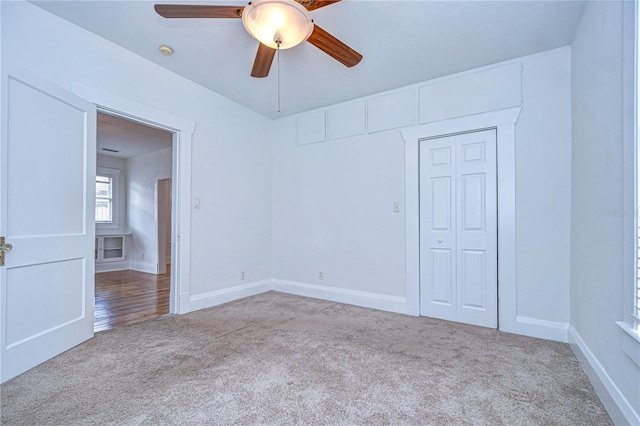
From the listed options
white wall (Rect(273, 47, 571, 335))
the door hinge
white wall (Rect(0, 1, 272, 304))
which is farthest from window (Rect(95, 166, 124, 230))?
the door hinge

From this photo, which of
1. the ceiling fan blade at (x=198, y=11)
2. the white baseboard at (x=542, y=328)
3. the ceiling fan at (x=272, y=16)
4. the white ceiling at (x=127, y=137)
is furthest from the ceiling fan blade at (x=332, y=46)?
the white ceiling at (x=127, y=137)

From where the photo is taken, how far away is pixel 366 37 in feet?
8.58

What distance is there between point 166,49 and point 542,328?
4275mm

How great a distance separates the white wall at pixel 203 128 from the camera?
236 cm

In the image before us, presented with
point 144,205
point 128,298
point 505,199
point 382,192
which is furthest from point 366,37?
point 144,205

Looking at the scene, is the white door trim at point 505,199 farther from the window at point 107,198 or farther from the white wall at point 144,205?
the window at point 107,198

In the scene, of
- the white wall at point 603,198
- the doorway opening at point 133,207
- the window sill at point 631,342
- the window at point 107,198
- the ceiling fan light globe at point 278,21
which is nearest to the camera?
the window sill at point 631,342

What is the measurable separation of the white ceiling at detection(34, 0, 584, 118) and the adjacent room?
2 centimetres

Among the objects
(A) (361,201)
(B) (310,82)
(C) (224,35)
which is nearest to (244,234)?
(A) (361,201)

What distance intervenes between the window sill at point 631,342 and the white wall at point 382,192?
4.28 ft

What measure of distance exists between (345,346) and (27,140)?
9.22 ft

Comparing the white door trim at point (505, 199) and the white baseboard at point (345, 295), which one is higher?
the white door trim at point (505, 199)

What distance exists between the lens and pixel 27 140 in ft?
7.04

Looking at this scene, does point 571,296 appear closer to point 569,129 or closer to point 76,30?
point 569,129
